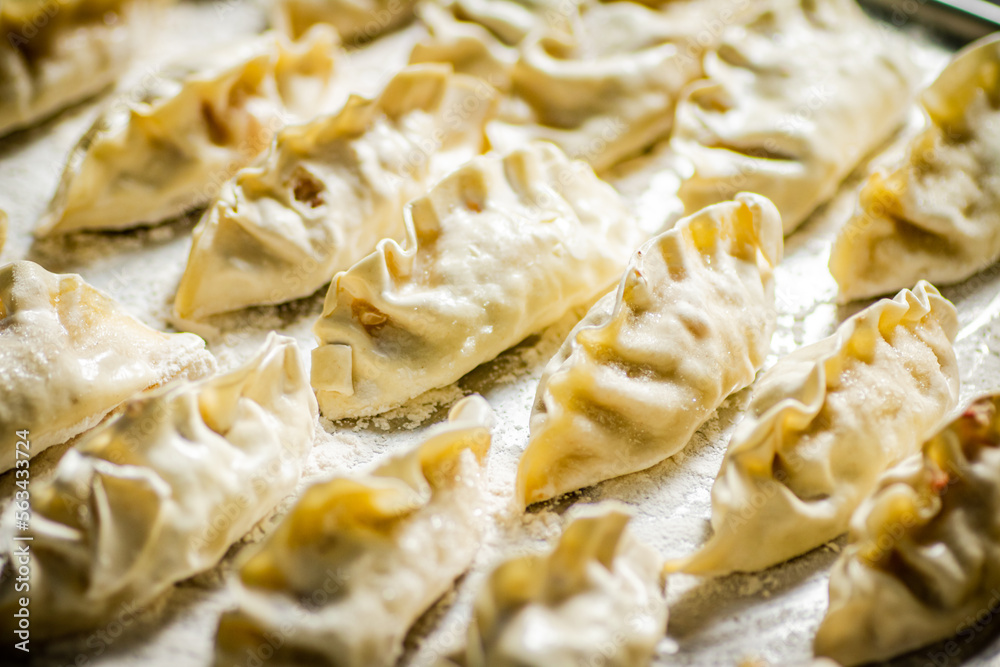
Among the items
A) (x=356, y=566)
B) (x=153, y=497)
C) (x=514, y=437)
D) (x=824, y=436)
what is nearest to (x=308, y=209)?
(x=514, y=437)

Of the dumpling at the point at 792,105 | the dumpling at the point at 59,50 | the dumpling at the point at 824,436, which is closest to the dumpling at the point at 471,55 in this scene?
the dumpling at the point at 792,105

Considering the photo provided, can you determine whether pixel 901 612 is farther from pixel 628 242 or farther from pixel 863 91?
pixel 863 91

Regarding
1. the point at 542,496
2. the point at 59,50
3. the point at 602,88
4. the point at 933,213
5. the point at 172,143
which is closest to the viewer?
the point at 542,496

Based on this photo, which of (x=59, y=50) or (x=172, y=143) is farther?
(x=59, y=50)

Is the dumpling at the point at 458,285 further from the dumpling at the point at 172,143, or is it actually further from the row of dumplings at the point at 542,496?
the dumpling at the point at 172,143

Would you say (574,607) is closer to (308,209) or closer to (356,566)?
(356,566)
